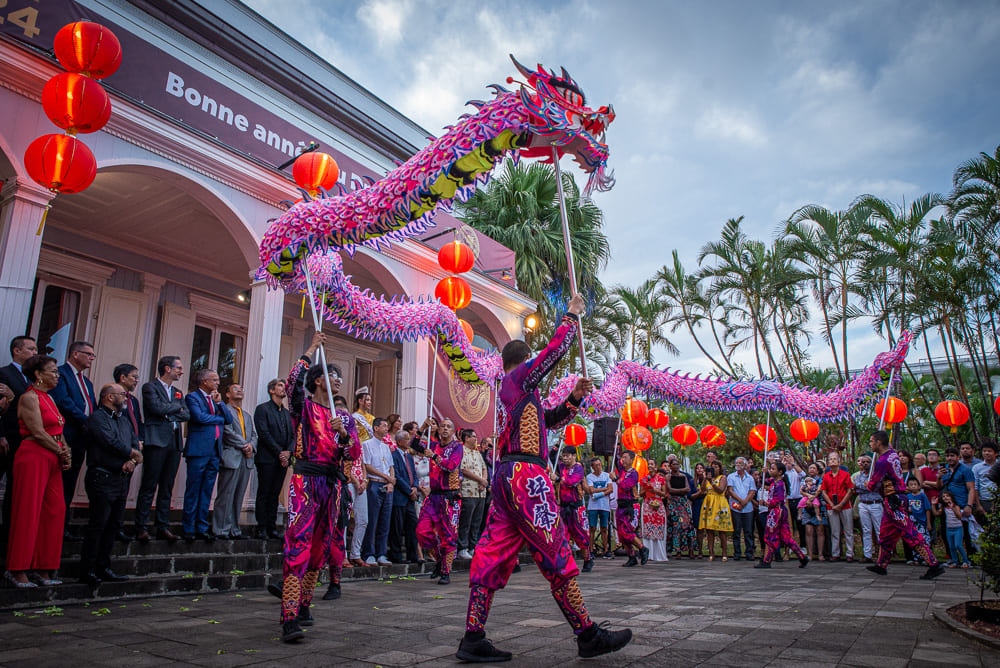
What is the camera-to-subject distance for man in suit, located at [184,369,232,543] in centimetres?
663

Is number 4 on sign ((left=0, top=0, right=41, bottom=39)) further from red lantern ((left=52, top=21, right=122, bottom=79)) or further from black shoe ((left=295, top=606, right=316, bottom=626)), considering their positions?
black shoe ((left=295, top=606, right=316, bottom=626))

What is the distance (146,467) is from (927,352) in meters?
18.5

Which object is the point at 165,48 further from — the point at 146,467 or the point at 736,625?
the point at 736,625

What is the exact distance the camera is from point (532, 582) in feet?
24.4

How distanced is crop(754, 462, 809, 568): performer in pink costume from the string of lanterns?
389 inches

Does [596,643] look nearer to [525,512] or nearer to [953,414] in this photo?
[525,512]

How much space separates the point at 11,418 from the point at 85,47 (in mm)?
3342

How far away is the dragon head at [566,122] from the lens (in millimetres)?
4113

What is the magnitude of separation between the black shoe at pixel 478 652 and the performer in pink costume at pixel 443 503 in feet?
13.5

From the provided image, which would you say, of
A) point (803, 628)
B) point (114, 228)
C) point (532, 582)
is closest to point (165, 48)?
point (114, 228)

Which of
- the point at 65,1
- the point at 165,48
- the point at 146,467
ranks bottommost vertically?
the point at 146,467

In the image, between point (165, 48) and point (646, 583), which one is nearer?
point (646, 583)

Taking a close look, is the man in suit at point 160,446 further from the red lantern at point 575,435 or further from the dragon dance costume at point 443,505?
the red lantern at point 575,435

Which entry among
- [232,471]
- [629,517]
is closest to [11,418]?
[232,471]
